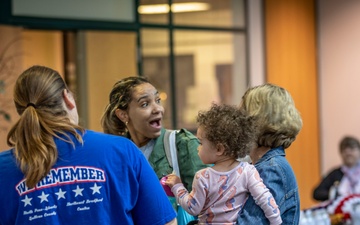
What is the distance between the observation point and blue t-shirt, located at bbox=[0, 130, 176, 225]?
2752mm

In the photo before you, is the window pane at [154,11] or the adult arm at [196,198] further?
the window pane at [154,11]

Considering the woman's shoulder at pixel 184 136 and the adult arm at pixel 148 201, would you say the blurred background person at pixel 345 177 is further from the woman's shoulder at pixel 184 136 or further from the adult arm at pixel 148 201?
the adult arm at pixel 148 201

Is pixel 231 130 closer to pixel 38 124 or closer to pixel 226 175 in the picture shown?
pixel 226 175

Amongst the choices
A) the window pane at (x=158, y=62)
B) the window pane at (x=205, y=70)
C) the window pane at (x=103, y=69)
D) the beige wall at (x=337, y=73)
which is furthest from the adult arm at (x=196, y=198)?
the beige wall at (x=337, y=73)

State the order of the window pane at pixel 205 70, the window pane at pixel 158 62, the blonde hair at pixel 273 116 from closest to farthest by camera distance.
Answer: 1. the blonde hair at pixel 273 116
2. the window pane at pixel 158 62
3. the window pane at pixel 205 70

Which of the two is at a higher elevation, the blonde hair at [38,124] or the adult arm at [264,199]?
the blonde hair at [38,124]

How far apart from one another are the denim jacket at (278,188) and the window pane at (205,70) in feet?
21.0

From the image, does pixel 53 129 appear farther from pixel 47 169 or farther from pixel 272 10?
pixel 272 10

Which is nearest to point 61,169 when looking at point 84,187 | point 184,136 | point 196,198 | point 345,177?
point 84,187

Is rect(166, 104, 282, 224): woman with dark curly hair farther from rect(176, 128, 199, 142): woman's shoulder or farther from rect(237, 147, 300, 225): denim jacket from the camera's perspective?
rect(176, 128, 199, 142): woman's shoulder

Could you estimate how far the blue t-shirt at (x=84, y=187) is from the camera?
108 inches

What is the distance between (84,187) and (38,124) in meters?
0.29

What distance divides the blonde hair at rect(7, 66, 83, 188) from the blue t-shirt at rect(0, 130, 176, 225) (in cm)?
4

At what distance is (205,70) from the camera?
10.6 m
